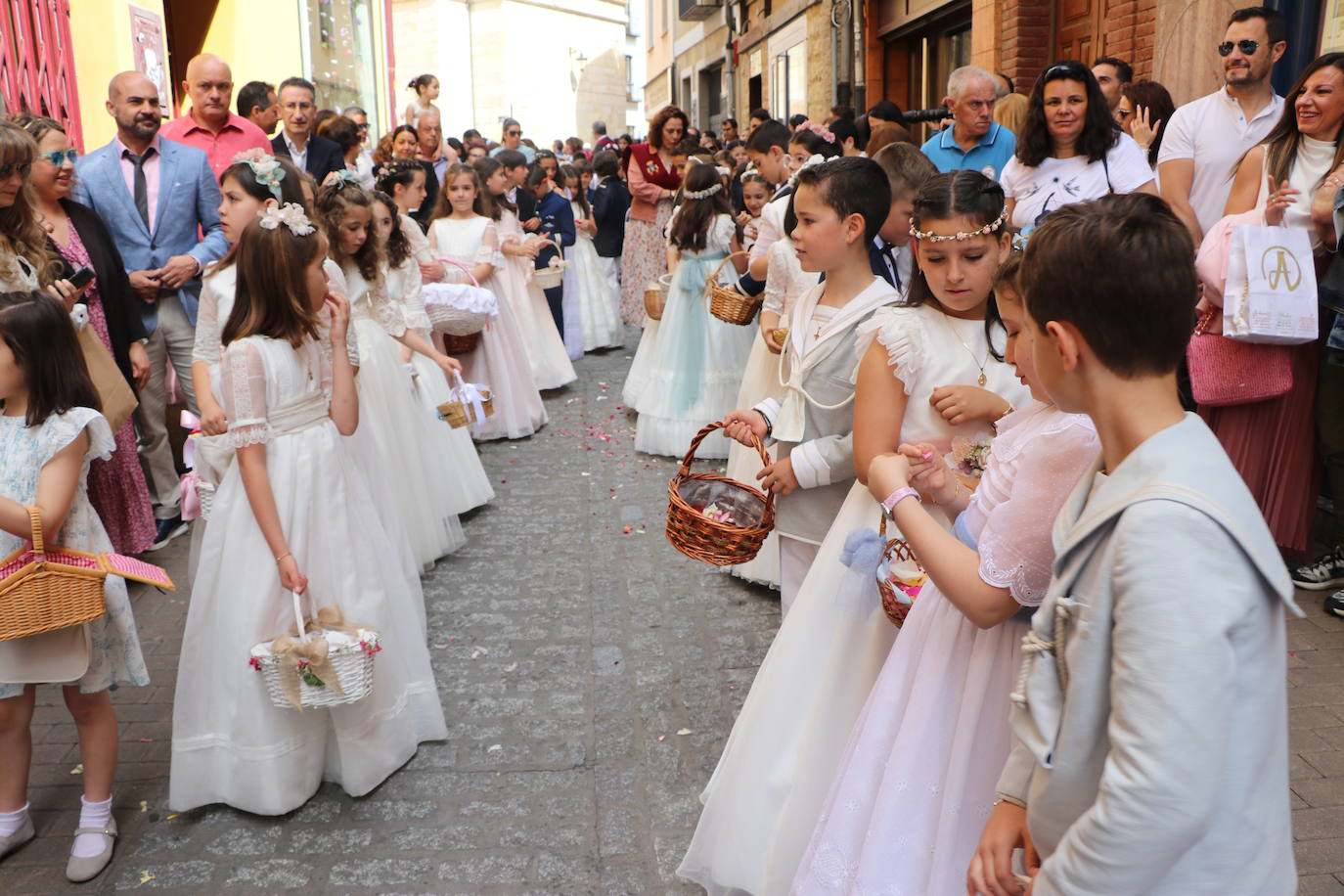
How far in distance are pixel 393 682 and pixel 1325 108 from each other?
176 inches

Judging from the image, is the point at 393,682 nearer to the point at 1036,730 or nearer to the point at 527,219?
the point at 1036,730

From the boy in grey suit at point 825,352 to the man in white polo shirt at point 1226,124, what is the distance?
2834 mm

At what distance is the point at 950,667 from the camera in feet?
7.05

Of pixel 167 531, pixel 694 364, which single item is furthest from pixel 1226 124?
pixel 167 531

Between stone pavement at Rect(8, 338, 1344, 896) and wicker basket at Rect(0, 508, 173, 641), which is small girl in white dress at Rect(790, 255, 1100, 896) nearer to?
stone pavement at Rect(8, 338, 1344, 896)

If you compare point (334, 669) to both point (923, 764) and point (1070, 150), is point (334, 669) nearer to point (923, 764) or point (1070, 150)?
point (923, 764)

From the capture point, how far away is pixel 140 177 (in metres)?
5.95

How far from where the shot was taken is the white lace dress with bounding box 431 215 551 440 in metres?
8.23

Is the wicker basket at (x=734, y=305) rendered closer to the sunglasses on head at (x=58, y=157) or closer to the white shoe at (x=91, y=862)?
the sunglasses on head at (x=58, y=157)

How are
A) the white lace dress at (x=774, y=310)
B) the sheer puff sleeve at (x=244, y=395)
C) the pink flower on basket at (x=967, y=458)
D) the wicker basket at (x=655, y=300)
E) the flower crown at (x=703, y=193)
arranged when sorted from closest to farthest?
the pink flower on basket at (x=967, y=458)
the sheer puff sleeve at (x=244, y=395)
the white lace dress at (x=774, y=310)
the flower crown at (x=703, y=193)
the wicker basket at (x=655, y=300)

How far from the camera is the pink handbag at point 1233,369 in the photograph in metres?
4.84

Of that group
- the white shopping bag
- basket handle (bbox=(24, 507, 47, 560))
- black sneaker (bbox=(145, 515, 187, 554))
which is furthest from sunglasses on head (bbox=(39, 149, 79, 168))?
the white shopping bag

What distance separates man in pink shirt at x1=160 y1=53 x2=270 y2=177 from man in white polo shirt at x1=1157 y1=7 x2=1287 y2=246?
5388mm

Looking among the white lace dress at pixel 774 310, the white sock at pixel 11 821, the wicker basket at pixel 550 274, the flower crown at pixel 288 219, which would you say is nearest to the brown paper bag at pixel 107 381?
the flower crown at pixel 288 219
